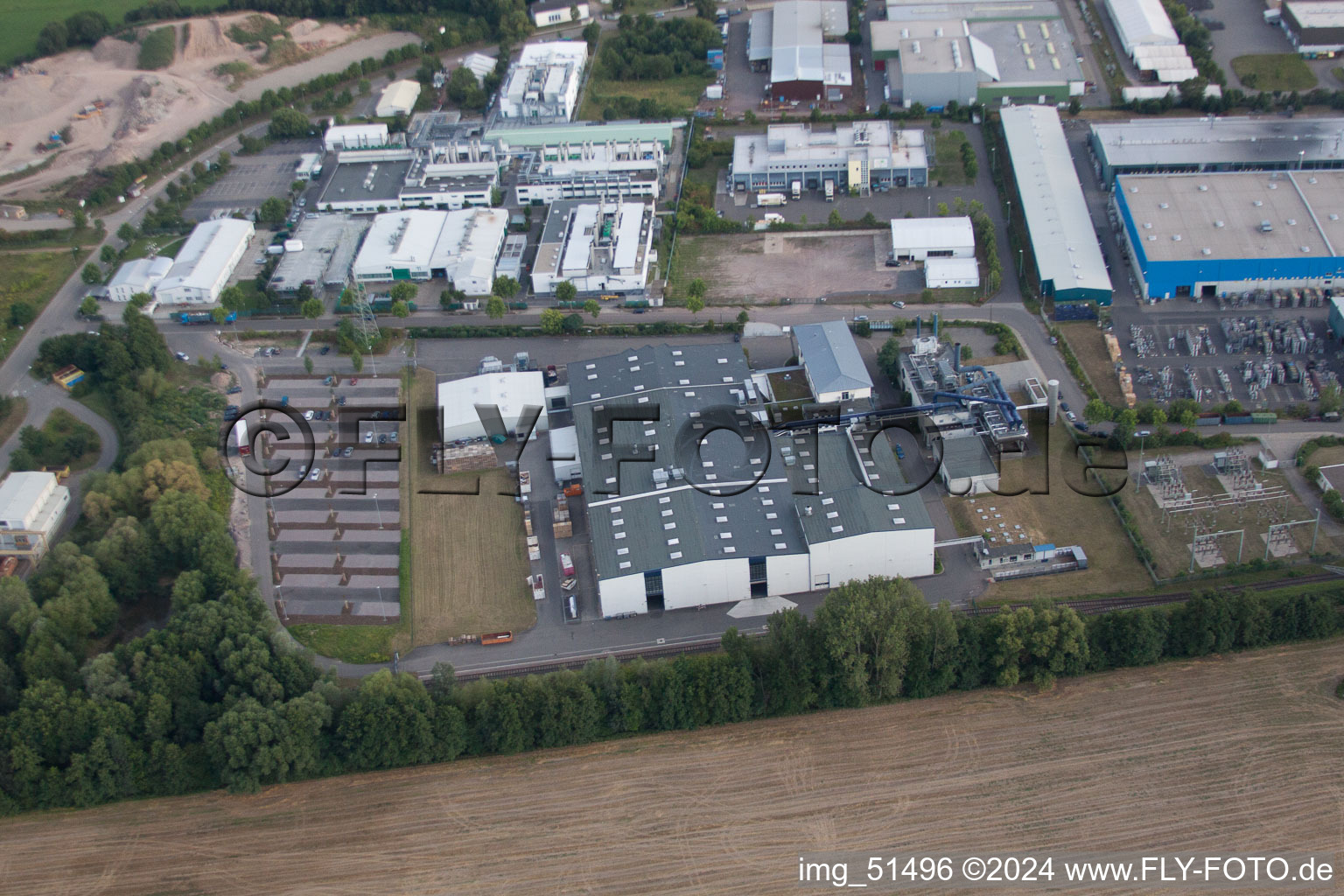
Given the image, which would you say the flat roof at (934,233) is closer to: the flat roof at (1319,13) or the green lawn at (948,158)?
the green lawn at (948,158)

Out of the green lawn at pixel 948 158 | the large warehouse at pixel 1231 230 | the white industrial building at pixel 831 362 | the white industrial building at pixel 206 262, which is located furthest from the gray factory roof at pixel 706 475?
the white industrial building at pixel 206 262

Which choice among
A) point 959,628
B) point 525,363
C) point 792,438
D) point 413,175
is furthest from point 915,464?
point 413,175

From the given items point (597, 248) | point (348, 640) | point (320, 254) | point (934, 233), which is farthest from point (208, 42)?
point (348, 640)

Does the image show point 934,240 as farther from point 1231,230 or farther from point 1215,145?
point 1215,145

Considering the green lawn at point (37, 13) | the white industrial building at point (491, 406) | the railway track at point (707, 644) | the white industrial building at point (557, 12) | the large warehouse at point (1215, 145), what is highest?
the green lawn at point (37, 13)

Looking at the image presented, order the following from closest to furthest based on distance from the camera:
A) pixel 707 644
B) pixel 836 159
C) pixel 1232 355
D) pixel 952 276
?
pixel 707 644 → pixel 1232 355 → pixel 952 276 → pixel 836 159
